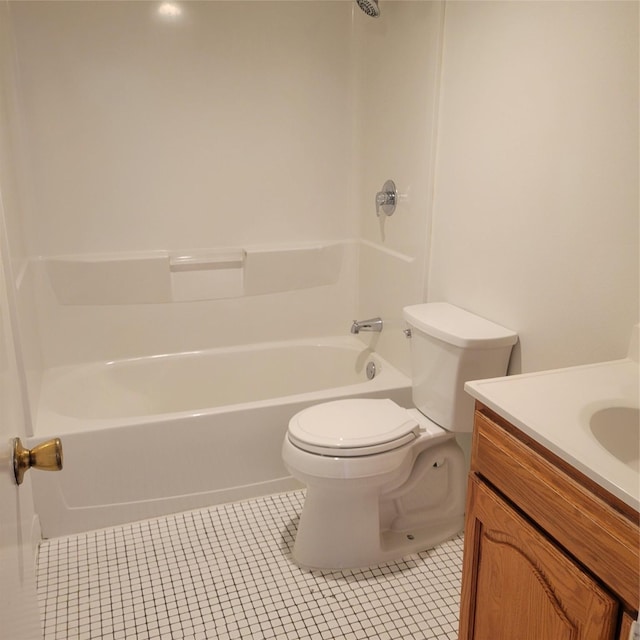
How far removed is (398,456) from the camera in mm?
1793

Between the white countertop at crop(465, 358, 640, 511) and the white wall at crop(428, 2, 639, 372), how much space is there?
0.65 ft

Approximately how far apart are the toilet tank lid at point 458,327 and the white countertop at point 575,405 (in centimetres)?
43

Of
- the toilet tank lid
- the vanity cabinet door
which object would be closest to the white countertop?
the vanity cabinet door

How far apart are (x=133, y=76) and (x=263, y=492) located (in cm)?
177

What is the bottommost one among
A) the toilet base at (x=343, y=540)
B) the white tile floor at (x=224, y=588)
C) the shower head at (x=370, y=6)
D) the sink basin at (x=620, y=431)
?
the white tile floor at (x=224, y=588)

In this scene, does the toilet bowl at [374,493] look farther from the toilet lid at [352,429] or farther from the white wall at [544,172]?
the white wall at [544,172]

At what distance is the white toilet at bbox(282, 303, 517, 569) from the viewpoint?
174 centimetres

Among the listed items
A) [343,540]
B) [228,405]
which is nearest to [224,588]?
A: [343,540]

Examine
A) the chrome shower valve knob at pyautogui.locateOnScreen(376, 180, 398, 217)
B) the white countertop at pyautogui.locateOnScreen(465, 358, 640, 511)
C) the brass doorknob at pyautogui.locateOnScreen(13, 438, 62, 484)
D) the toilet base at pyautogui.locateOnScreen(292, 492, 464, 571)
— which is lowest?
the toilet base at pyautogui.locateOnScreen(292, 492, 464, 571)

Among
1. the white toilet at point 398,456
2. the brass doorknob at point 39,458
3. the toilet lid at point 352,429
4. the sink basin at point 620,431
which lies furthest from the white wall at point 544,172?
the brass doorknob at point 39,458

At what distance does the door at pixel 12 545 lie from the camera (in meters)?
0.65

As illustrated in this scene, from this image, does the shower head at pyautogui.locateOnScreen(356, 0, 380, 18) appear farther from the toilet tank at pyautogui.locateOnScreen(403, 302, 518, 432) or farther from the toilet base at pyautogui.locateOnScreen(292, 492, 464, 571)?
the toilet base at pyautogui.locateOnScreen(292, 492, 464, 571)

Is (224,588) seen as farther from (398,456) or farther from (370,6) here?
(370,6)

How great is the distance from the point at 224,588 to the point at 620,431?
4.13ft
